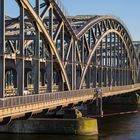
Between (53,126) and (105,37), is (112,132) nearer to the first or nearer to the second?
(53,126)

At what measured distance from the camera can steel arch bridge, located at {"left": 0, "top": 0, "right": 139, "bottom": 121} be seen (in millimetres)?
60688

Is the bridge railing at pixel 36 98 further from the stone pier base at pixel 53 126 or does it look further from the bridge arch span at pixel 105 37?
the bridge arch span at pixel 105 37

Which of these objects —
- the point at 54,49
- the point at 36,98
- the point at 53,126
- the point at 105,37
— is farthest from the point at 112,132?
the point at 105,37

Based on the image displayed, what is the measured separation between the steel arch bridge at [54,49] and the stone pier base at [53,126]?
4315 millimetres

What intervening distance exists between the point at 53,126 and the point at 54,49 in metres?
10.2

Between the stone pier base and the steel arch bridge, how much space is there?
431 centimetres

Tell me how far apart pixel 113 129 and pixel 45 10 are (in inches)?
833

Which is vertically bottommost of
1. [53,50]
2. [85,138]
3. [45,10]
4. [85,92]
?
[85,138]

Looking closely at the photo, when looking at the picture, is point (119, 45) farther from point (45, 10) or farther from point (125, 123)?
point (45, 10)

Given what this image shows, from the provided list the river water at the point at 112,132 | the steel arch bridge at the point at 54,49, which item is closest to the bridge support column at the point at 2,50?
the steel arch bridge at the point at 54,49

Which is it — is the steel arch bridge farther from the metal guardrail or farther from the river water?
the river water

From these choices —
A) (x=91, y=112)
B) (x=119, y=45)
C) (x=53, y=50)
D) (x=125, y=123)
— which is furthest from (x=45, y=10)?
(x=119, y=45)

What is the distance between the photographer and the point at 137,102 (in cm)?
14438

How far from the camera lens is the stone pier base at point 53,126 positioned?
70812 millimetres
